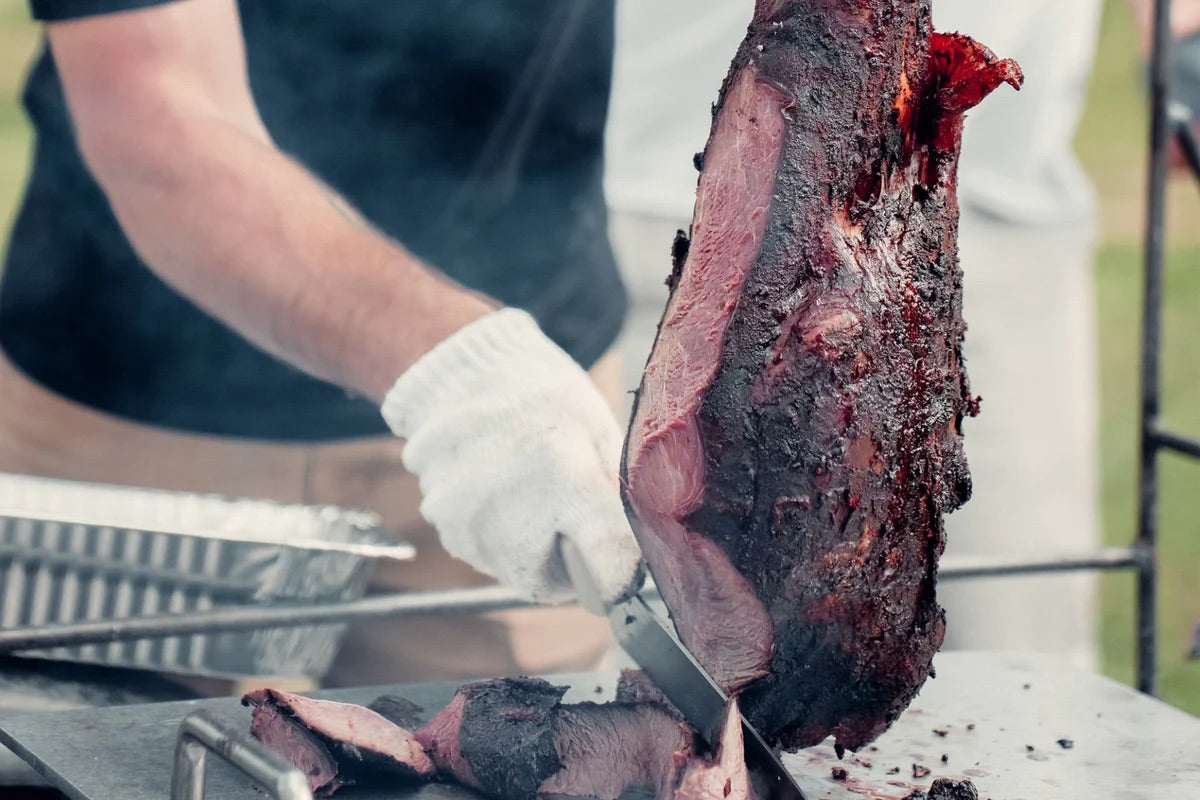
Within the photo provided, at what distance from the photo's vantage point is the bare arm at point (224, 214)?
236 centimetres

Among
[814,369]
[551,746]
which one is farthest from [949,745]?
[814,369]

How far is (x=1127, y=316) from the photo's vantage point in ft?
32.5

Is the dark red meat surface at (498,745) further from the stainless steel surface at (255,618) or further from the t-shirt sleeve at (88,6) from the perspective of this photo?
the t-shirt sleeve at (88,6)

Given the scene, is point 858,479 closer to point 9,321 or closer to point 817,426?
point 817,426

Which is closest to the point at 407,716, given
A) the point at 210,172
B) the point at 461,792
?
the point at 461,792

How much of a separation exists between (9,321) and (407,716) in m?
1.69

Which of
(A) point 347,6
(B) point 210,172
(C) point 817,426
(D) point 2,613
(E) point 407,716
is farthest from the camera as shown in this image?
(A) point 347,6

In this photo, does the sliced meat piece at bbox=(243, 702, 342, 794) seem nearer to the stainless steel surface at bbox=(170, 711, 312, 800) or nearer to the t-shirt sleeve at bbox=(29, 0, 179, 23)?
the stainless steel surface at bbox=(170, 711, 312, 800)

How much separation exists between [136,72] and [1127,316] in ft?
28.9

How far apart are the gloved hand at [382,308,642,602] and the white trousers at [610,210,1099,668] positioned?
8.66 feet

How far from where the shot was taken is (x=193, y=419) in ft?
10.4

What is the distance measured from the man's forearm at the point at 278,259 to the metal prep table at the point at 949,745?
24.0 inches

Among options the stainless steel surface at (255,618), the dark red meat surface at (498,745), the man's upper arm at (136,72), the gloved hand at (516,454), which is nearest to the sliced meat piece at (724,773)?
the dark red meat surface at (498,745)

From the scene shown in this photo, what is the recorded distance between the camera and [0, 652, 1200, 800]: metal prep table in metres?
1.85
